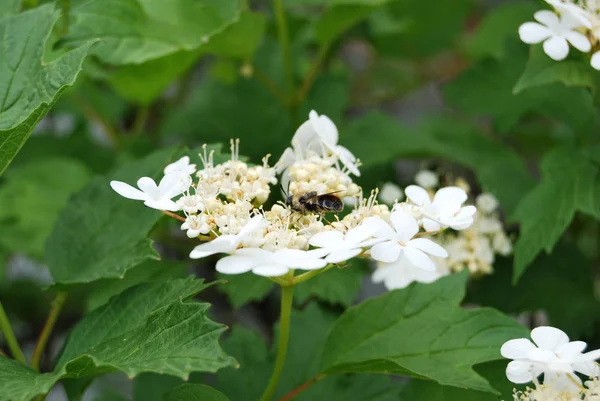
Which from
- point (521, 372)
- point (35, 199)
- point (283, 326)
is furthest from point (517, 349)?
point (35, 199)

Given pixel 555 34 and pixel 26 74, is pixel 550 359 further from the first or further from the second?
pixel 26 74

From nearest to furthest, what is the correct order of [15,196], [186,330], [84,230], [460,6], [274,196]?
[186,330], [84,230], [274,196], [15,196], [460,6]

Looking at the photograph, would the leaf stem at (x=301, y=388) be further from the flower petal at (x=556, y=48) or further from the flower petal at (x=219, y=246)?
the flower petal at (x=556, y=48)

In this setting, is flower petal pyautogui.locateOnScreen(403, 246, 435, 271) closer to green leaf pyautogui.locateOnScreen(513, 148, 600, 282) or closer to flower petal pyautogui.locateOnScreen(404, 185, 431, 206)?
flower petal pyautogui.locateOnScreen(404, 185, 431, 206)

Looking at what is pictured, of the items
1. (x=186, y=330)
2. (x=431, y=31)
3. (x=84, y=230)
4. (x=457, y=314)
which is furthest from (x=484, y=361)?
(x=431, y=31)

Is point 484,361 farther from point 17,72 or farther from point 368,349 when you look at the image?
point 17,72

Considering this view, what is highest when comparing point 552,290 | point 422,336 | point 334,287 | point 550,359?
point 550,359

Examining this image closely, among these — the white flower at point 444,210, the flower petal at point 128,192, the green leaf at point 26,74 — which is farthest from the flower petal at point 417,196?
the green leaf at point 26,74
